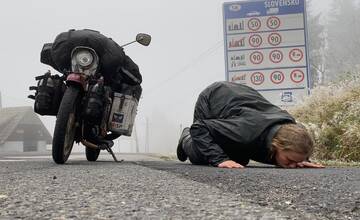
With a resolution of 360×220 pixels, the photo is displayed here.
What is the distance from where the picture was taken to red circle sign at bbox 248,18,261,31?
15578mm

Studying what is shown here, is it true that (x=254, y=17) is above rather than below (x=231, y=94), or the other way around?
A: above

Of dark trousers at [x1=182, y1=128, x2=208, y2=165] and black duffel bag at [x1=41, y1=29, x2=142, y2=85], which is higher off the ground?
black duffel bag at [x1=41, y1=29, x2=142, y2=85]

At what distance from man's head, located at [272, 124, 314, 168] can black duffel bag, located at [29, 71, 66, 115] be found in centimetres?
214

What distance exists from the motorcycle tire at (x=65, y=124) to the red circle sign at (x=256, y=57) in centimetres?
1127

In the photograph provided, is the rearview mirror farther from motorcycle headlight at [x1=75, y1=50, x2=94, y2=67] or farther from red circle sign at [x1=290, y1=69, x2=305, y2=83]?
red circle sign at [x1=290, y1=69, x2=305, y2=83]

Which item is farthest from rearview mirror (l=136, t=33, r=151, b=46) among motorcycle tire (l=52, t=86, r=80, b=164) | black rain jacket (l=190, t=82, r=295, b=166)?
motorcycle tire (l=52, t=86, r=80, b=164)

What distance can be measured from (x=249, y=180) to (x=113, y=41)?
275cm

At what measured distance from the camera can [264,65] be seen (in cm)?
1548

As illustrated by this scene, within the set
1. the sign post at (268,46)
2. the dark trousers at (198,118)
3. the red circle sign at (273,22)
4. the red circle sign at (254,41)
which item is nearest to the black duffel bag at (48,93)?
the dark trousers at (198,118)

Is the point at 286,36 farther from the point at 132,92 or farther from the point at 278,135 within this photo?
the point at 278,135

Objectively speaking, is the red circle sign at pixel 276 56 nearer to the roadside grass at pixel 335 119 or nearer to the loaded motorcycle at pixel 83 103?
the roadside grass at pixel 335 119

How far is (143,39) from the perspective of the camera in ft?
18.9

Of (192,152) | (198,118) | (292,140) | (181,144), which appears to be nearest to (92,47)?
(198,118)

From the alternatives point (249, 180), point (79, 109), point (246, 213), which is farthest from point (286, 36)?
point (246, 213)
